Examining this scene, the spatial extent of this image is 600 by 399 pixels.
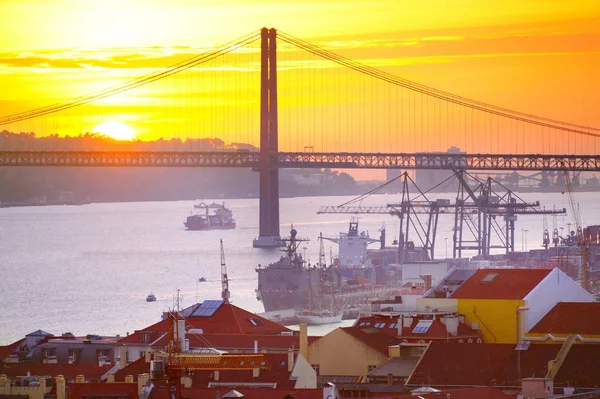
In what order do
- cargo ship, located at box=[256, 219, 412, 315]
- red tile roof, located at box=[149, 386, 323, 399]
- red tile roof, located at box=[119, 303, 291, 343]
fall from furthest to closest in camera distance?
cargo ship, located at box=[256, 219, 412, 315], red tile roof, located at box=[119, 303, 291, 343], red tile roof, located at box=[149, 386, 323, 399]

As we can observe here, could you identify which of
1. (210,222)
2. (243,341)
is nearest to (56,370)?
(243,341)

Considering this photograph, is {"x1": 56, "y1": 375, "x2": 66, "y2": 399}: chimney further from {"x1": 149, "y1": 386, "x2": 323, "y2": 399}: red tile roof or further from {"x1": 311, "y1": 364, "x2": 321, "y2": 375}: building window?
{"x1": 311, "y1": 364, "x2": 321, "y2": 375}: building window

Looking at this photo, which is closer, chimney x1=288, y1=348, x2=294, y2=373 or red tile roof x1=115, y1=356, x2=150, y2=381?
chimney x1=288, y1=348, x2=294, y2=373

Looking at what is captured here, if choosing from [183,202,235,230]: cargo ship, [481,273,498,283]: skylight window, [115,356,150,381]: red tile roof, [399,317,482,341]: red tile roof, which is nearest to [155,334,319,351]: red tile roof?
[115,356,150,381]: red tile roof

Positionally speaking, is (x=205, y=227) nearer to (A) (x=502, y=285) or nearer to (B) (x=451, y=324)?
(A) (x=502, y=285)

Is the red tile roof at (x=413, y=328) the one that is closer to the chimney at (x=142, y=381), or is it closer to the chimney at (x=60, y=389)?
the chimney at (x=142, y=381)

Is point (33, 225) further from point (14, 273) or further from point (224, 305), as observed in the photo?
point (224, 305)
